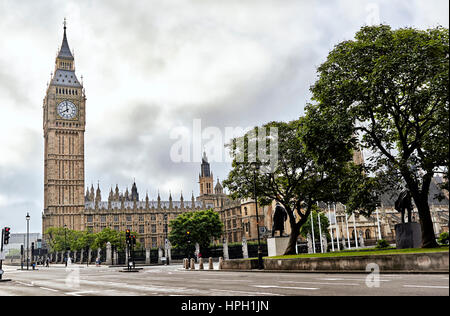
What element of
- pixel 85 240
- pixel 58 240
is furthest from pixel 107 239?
pixel 58 240

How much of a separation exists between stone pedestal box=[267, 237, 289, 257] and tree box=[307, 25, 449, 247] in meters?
11.5

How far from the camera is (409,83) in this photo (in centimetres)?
2067

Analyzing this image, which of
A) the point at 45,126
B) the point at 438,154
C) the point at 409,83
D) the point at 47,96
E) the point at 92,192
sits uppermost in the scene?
the point at 47,96

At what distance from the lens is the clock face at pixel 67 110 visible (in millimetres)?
133875

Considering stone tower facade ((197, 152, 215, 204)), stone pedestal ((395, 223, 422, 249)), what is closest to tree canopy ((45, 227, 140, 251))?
stone pedestal ((395, 223, 422, 249))

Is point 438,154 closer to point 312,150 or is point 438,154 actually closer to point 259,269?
point 312,150

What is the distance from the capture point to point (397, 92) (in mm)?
20500

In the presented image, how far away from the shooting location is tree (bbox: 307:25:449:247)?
62.6 ft

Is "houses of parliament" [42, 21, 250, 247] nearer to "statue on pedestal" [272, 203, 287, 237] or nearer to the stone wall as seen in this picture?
"statue on pedestal" [272, 203, 287, 237]

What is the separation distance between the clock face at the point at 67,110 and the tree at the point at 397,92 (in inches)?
4911

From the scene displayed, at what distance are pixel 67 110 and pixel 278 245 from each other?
120 meters

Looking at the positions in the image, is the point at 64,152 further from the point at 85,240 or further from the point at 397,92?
the point at 397,92
